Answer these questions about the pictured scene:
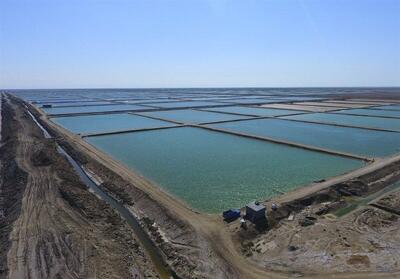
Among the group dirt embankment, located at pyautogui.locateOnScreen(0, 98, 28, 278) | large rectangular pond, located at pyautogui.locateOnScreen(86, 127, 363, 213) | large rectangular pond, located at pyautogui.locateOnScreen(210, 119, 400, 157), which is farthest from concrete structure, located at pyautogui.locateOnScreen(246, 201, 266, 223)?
large rectangular pond, located at pyautogui.locateOnScreen(210, 119, 400, 157)

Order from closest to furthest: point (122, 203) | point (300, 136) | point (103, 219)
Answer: point (103, 219), point (122, 203), point (300, 136)

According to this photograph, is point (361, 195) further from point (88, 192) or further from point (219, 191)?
point (88, 192)

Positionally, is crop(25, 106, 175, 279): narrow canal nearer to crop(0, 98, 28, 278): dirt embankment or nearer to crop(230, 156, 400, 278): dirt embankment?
crop(230, 156, 400, 278): dirt embankment

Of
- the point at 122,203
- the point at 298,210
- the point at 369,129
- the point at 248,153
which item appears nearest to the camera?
the point at 298,210

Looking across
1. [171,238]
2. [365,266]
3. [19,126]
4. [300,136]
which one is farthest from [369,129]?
[19,126]

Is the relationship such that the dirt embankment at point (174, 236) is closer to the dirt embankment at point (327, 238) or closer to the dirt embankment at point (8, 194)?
the dirt embankment at point (327, 238)

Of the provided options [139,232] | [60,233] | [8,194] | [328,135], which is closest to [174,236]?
[139,232]
